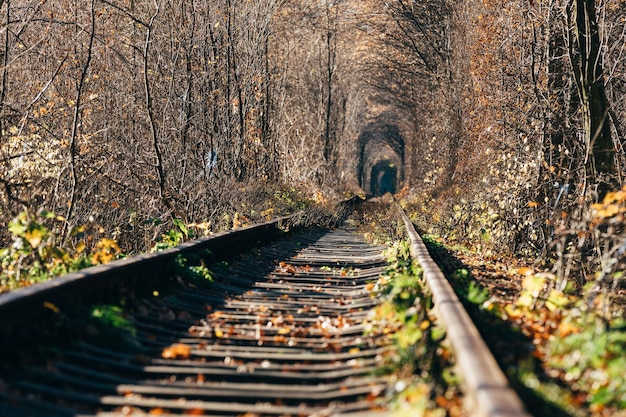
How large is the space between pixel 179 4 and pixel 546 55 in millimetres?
7801

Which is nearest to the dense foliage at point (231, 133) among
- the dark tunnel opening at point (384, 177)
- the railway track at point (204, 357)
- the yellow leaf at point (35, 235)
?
the yellow leaf at point (35, 235)

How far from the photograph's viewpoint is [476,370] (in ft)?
11.3

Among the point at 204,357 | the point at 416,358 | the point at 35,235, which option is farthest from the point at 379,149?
the point at 416,358

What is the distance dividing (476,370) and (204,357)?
2.26 meters

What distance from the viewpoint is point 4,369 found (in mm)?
4414

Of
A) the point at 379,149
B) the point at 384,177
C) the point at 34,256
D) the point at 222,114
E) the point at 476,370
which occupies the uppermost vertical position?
the point at 379,149

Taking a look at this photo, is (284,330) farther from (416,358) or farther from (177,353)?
(416,358)

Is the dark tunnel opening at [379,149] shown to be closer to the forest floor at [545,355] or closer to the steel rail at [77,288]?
the steel rail at [77,288]

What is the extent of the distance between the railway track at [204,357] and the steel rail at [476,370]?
0.05 ft

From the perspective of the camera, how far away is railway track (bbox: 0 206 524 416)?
4.02 m

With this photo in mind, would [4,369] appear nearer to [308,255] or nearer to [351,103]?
[308,255]

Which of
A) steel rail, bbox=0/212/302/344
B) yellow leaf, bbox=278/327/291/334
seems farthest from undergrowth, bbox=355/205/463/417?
steel rail, bbox=0/212/302/344

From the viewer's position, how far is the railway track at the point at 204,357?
158 inches

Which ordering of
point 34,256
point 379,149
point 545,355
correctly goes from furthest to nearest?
point 379,149 → point 34,256 → point 545,355
